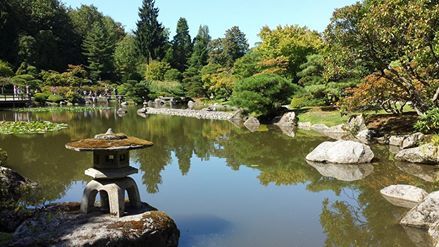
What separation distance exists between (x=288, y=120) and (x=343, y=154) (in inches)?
485

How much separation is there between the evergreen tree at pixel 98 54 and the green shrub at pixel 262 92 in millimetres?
32244

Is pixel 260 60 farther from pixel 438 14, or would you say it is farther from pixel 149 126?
pixel 438 14

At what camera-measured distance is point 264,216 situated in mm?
8750

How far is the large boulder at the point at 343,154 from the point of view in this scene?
13.8 metres

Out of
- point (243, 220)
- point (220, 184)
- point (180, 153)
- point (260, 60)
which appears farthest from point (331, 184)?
point (260, 60)

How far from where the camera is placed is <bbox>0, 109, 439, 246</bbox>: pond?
25.2 ft

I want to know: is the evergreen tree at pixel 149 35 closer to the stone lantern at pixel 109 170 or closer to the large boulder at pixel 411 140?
the large boulder at pixel 411 140

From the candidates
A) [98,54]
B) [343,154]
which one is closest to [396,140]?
[343,154]

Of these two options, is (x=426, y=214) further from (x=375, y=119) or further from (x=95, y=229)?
(x=375, y=119)

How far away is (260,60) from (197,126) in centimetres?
1038

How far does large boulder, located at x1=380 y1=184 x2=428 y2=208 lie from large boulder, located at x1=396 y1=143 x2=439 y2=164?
4210 millimetres

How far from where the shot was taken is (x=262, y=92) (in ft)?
85.8

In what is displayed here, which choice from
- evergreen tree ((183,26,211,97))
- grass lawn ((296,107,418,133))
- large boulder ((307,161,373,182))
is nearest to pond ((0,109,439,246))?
large boulder ((307,161,373,182))

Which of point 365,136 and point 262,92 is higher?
point 262,92
